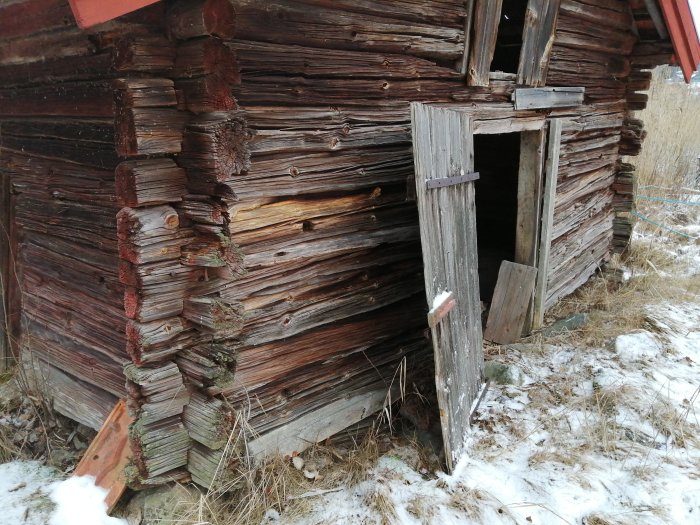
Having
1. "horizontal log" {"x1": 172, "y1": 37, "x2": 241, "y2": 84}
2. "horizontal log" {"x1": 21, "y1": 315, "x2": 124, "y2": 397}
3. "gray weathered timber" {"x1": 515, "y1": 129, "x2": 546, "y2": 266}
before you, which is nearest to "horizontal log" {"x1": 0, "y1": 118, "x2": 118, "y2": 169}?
"horizontal log" {"x1": 172, "y1": 37, "x2": 241, "y2": 84}

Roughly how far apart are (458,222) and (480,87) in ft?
3.75

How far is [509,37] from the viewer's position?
18.8 feet

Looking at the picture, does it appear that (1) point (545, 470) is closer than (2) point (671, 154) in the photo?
Yes

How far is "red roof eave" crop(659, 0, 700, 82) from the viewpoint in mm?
5375

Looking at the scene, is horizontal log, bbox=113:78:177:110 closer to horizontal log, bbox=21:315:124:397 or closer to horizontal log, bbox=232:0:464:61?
horizontal log, bbox=232:0:464:61

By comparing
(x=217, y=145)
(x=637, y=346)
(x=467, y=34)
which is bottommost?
(x=637, y=346)

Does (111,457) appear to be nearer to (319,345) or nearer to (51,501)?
(51,501)

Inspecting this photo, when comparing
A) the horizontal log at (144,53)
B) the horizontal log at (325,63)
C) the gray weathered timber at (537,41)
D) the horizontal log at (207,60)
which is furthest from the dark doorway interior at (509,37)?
the horizontal log at (144,53)

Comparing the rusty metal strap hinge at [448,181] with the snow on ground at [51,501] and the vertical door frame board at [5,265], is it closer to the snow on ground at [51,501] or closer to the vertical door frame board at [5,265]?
the snow on ground at [51,501]

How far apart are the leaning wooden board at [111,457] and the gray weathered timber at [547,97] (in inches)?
138

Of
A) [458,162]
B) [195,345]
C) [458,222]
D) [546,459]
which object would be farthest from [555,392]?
[195,345]

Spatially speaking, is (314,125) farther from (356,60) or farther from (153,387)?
(153,387)

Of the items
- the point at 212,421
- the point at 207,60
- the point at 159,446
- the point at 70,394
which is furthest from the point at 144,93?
the point at 70,394

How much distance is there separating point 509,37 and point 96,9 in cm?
474
